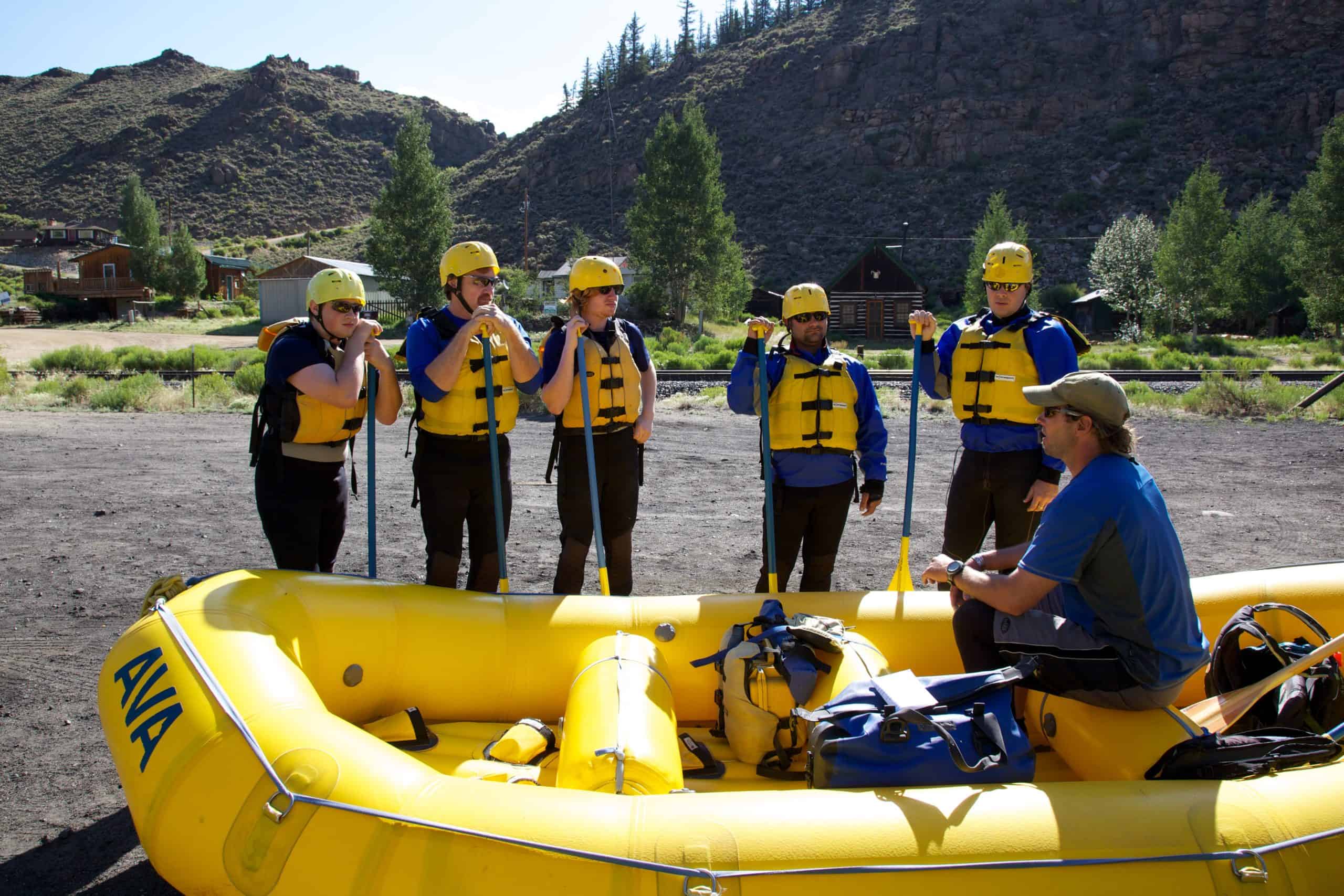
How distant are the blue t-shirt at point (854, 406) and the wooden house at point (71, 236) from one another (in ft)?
277

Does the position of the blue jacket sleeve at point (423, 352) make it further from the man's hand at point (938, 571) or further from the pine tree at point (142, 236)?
the pine tree at point (142, 236)

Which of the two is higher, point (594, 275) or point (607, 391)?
point (594, 275)

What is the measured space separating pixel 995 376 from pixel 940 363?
403 millimetres

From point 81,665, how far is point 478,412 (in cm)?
284

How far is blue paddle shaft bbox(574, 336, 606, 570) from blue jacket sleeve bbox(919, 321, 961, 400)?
193 cm

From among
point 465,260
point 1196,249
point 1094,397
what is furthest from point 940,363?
point 1196,249

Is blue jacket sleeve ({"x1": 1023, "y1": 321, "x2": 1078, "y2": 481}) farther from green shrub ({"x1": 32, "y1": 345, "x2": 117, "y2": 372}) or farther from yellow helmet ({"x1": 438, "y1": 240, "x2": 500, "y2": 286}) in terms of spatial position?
green shrub ({"x1": 32, "y1": 345, "x2": 117, "y2": 372})

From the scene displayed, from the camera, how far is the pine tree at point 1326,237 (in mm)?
34938

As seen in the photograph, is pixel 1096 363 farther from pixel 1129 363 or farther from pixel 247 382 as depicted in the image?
pixel 247 382

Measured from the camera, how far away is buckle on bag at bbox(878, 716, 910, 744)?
278 cm

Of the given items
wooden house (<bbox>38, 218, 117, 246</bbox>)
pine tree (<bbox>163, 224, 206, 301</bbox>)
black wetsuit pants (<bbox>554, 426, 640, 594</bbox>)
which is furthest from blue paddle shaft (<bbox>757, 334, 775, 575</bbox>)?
wooden house (<bbox>38, 218, 117, 246</bbox>)

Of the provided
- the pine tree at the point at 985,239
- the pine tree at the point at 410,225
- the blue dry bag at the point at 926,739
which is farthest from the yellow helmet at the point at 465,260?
the pine tree at the point at 410,225

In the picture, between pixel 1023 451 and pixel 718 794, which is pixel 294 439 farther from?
pixel 1023 451

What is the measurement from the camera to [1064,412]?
3.24 m
